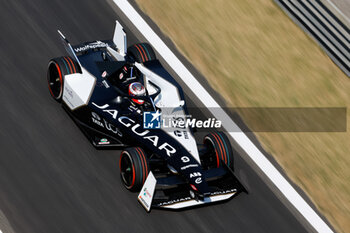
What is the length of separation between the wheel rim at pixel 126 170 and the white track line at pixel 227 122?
2789 mm

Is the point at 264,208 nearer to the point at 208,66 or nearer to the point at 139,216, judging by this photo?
the point at 139,216

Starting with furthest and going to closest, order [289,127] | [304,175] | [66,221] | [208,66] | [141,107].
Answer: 1. [208,66]
2. [289,127]
3. [304,175]
4. [141,107]
5. [66,221]

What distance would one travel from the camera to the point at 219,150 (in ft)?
39.0

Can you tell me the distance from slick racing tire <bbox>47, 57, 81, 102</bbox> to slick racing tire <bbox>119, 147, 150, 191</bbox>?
2108mm

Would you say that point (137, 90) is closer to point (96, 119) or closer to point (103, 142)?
point (96, 119)

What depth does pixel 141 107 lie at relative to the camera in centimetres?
1194

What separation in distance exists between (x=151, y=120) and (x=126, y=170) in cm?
103

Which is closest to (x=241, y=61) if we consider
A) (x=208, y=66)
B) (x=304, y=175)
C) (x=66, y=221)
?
(x=208, y=66)

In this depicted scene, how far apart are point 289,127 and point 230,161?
2319 millimetres

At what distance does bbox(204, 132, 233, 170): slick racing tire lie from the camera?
11867 millimetres

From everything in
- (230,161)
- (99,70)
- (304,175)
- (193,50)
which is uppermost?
(99,70)

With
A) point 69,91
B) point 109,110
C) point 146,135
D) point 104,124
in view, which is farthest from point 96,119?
point 146,135

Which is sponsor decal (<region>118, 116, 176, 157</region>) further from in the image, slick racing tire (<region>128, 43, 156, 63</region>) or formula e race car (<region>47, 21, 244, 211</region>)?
slick racing tire (<region>128, 43, 156, 63</region>)

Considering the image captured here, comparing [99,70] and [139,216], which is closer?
[139,216]
